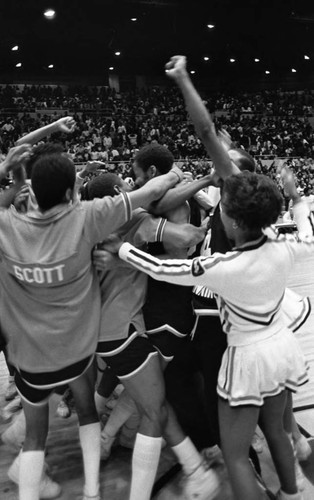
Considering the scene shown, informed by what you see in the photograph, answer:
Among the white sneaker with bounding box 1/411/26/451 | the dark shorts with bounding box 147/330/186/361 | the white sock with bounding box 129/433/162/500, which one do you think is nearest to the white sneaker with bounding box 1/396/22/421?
the white sneaker with bounding box 1/411/26/451

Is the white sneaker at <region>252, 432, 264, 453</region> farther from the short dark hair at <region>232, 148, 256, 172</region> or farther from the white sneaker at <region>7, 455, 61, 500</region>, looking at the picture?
the short dark hair at <region>232, 148, 256, 172</region>

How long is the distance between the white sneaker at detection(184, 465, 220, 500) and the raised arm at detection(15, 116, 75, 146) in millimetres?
1399

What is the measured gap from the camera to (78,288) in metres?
1.54

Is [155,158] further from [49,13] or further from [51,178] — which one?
[49,13]

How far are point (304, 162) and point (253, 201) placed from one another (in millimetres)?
14217

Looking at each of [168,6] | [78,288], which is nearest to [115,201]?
[78,288]

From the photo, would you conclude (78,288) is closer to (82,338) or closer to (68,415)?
(82,338)

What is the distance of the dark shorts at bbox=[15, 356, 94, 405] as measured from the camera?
1.56 meters

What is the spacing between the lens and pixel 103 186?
1.73 metres

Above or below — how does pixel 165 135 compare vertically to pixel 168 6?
below

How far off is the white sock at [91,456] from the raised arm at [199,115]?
3.49 ft

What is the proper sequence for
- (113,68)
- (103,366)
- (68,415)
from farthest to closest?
(113,68) < (68,415) < (103,366)

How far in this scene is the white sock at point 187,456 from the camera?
1.76m

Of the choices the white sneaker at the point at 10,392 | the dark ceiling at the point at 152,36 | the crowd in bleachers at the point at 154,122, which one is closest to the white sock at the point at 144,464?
the white sneaker at the point at 10,392
